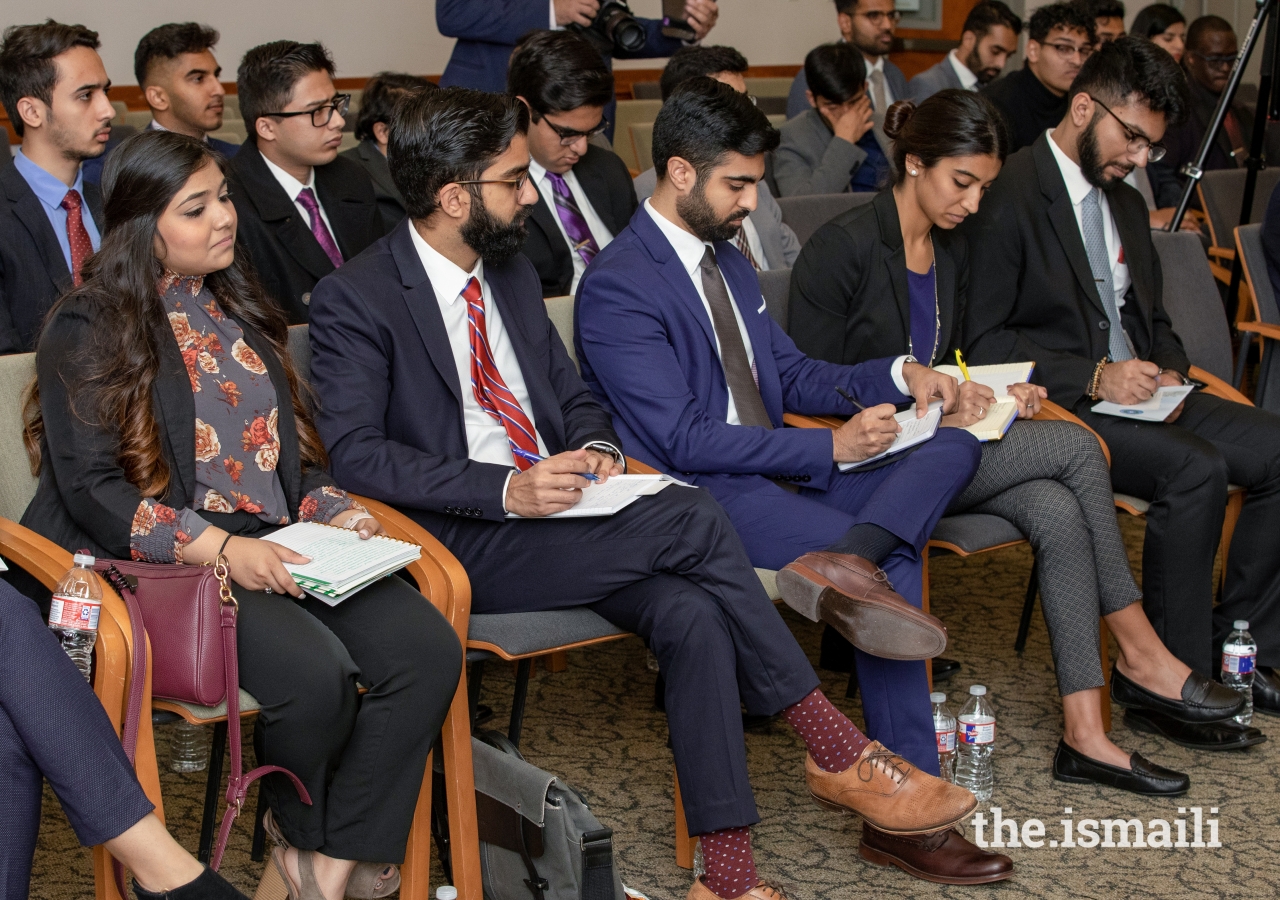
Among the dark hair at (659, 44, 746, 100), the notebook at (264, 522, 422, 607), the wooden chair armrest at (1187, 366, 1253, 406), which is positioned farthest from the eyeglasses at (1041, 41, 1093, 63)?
the notebook at (264, 522, 422, 607)

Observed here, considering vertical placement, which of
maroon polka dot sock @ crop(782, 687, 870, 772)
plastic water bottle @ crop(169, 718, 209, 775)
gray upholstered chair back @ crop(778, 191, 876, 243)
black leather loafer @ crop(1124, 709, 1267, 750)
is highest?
gray upholstered chair back @ crop(778, 191, 876, 243)

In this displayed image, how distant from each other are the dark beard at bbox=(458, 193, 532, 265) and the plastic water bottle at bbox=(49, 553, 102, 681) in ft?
2.95

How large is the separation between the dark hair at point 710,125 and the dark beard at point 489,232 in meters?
0.39

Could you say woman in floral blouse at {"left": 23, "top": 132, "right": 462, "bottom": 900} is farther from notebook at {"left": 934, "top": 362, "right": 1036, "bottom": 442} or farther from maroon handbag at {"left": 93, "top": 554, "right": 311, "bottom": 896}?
notebook at {"left": 934, "top": 362, "right": 1036, "bottom": 442}

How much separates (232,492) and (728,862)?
101 centimetres

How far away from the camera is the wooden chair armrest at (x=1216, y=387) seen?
128 inches

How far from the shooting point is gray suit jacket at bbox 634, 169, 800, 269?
3.72 meters

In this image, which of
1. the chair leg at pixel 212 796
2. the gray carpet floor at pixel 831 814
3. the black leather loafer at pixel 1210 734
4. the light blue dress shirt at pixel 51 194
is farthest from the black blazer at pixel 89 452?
the black leather loafer at pixel 1210 734

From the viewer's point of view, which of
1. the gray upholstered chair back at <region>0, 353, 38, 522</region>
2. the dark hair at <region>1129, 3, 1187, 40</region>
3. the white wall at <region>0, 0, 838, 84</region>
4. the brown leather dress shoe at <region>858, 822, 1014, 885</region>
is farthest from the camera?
the white wall at <region>0, 0, 838, 84</region>

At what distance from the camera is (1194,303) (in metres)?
3.52

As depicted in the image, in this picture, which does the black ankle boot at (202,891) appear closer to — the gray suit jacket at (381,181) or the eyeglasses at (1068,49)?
the gray suit jacket at (381,181)

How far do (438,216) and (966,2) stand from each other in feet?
27.0

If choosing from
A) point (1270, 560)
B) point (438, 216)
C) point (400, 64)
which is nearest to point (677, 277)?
point (438, 216)

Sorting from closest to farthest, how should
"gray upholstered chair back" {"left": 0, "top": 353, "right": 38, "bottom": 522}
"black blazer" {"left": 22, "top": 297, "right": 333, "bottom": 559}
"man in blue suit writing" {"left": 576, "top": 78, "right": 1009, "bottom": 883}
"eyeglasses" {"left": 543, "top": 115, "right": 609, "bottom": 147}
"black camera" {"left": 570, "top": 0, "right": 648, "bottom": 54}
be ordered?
"black blazer" {"left": 22, "top": 297, "right": 333, "bottom": 559}, "gray upholstered chair back" {"left": 0, "top": 353, "right": 38, "bottom": 522}, "man in blue suit writing" {"left": 576, "top": 78, "right": 1009, "bottom": 883}, "eyeglasses" {"left": 543, "top": 115, "right": 609, "bottom": 147}, "black camera" {"left": 570, "top": 0, "right": 648, "bottom": 54}
